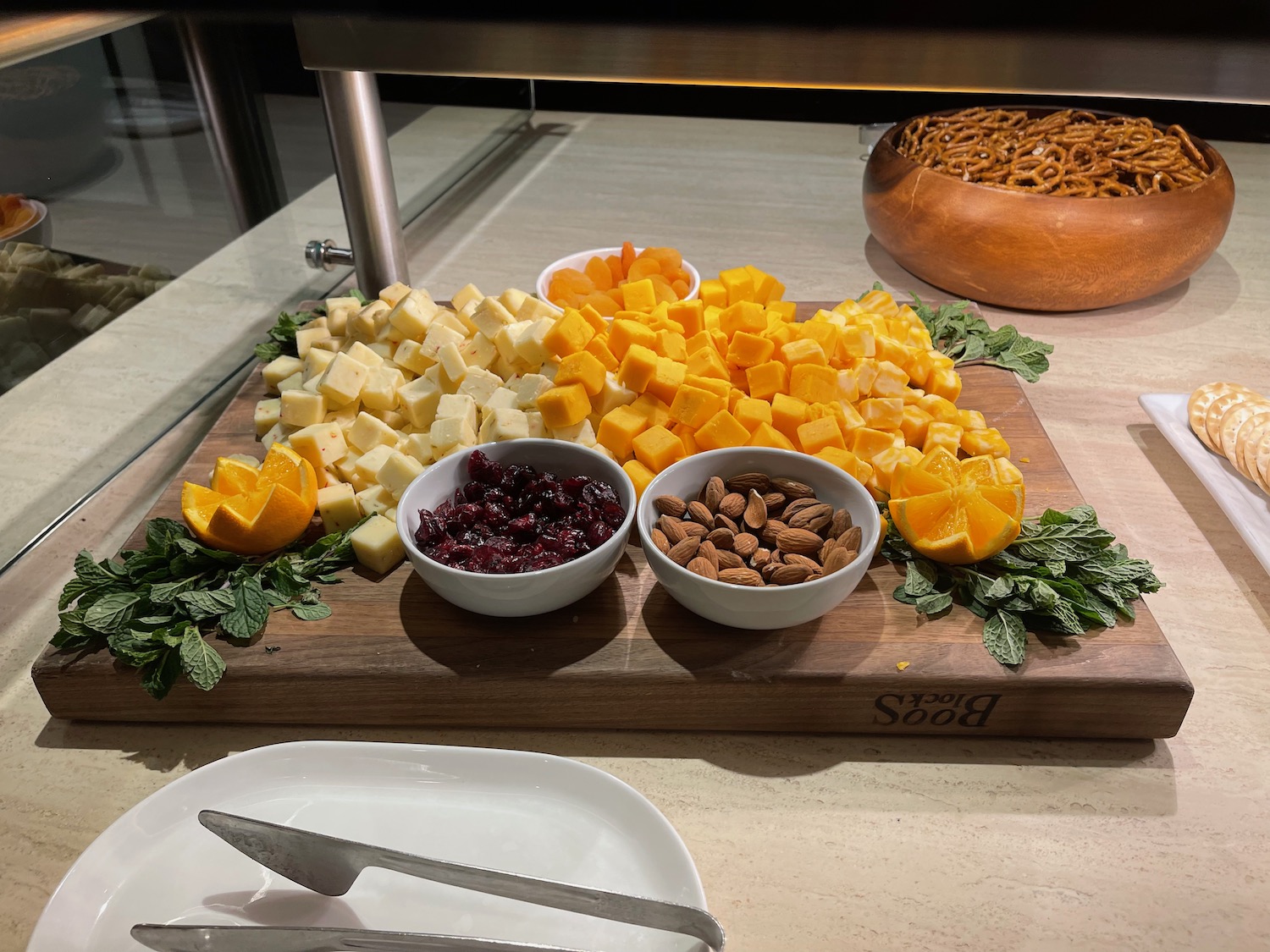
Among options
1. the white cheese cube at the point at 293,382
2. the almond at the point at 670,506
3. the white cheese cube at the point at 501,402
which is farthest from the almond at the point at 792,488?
the white cheese cube at the point at 293,382

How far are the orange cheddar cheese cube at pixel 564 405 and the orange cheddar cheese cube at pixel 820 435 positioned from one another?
26 cm

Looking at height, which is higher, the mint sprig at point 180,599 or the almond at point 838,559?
the almond at point 838,559

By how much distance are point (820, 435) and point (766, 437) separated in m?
0.06

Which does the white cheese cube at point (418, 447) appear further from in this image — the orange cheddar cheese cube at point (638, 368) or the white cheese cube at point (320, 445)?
the orange cheddar cheese cube at point (638, 368)

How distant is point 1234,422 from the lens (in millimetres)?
1143

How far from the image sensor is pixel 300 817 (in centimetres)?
76

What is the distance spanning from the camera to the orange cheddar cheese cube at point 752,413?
106 centimetres

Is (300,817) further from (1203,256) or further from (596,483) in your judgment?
(1203,256)

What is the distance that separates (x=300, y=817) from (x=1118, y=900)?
2.20ft

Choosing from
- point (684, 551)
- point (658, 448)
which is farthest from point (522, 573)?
point (658, 448)

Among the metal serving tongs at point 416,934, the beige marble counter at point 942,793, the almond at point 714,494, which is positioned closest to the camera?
the metal serving tongs at point 416,934

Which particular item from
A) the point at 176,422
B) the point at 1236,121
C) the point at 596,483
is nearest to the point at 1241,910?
the point at 596,483

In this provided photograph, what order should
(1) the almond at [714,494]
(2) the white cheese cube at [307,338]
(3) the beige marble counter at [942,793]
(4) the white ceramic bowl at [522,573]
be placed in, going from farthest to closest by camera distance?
(2) the white cheese cube at [307,338] < (1) the almond at [714,494] < (4) the white ceramic bowl at [522,573] < (3) the beige marble counter at [942,793]

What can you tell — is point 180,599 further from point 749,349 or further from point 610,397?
point 749,349
